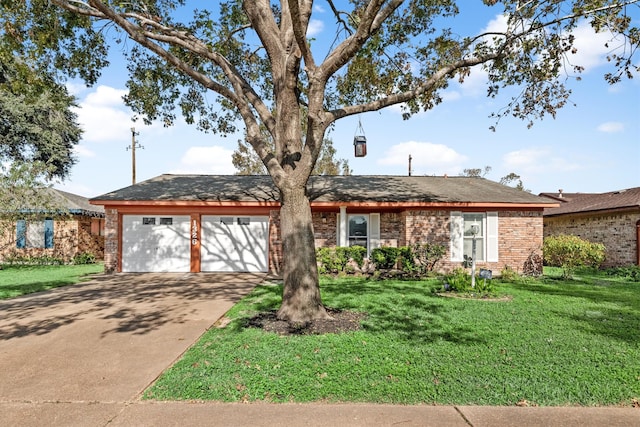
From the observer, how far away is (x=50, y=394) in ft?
12.7

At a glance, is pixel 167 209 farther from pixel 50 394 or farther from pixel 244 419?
pixel 244 419

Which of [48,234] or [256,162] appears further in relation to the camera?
[256,162]

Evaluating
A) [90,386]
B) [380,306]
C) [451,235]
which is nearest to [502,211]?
[451,235]

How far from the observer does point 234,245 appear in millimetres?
14352

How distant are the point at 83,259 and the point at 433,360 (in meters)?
19.1

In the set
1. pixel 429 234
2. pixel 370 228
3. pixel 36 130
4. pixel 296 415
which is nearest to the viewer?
pixel 296 415

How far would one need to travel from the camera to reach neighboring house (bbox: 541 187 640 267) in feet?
49.3

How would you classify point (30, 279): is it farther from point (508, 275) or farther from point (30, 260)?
point (508, 275)

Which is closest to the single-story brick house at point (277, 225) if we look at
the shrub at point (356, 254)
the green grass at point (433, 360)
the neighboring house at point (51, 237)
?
the shrub at point (356, 254)

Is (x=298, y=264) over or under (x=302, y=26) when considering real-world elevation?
under

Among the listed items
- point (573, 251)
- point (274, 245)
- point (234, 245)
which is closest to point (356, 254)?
point (274, 245)

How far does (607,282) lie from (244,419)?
13.0 metres

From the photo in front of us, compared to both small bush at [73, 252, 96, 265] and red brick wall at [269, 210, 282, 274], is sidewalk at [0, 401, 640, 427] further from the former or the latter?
small bush at [73, 252, 96, 265]

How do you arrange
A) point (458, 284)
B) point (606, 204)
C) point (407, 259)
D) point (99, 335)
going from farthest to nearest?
1. point (606, 204)
2. point (407, 259)
3. point (458, 284)
4. point (99, 335)
